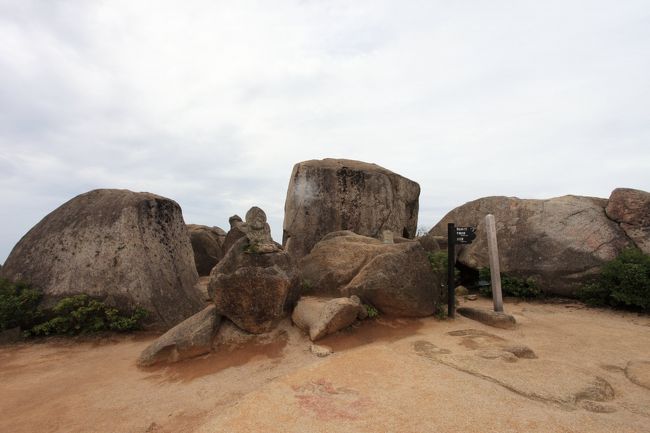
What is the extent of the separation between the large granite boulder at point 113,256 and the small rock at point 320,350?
177 inches

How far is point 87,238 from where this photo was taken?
9547 millimetres

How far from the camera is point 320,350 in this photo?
630 centimetres

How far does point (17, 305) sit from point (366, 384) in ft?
27.6

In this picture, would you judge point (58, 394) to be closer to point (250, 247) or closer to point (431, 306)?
point (250, 247)

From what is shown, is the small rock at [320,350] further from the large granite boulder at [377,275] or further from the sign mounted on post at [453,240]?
the sign mounted on post at [453,240]

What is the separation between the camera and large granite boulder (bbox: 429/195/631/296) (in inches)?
406

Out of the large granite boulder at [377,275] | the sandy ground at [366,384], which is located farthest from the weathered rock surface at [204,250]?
the large granite boulder at [377,275]

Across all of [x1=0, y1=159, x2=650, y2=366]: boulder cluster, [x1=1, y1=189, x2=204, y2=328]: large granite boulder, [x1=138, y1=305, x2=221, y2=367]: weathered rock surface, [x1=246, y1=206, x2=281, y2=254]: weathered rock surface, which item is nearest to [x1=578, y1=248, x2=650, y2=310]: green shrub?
[x1=0, y1=159, x2=650, y2=366]: boulder cluster

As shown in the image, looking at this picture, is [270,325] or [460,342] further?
[270,325]

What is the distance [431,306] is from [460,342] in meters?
1.69

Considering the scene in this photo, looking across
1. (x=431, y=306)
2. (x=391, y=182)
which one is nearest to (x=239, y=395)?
(x=431, y=306)

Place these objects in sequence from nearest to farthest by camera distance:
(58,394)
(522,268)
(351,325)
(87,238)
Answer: (58,394), (351,325), (87,238), (522,268)

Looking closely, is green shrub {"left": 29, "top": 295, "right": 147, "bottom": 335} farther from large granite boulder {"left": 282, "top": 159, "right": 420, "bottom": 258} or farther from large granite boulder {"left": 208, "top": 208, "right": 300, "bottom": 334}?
large granite boulder {"left": 282, "top": 159, "right": 420, "bottom": 258}

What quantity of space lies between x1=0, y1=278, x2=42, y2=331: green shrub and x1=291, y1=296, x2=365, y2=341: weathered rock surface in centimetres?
626
